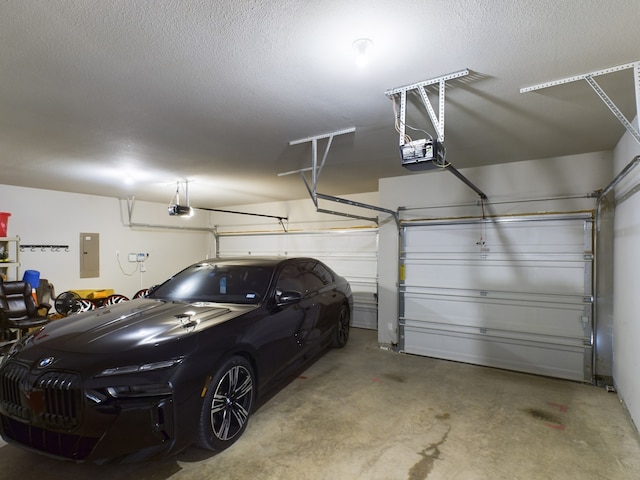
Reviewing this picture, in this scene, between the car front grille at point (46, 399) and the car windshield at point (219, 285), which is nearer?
the car front grille at point (46, 399)

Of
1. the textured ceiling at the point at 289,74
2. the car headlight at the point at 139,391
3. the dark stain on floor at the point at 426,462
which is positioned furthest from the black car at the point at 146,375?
the textured ceiling at the point at 289,74

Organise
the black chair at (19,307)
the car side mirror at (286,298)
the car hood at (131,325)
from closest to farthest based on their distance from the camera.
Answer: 1. the car hood at (131,325)
2. the car side mirror at (286,298)
3. the black chair at (19,307)

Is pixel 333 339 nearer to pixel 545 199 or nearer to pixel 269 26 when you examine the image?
pixel 545 199

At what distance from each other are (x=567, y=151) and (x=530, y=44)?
8.59 feet

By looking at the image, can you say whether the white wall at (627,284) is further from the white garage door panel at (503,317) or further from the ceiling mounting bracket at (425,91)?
the ceiling mounting bracket at (425,91)

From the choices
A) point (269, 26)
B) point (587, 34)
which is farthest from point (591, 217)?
point (269, 26)

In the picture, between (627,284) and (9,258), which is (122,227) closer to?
(9,258)

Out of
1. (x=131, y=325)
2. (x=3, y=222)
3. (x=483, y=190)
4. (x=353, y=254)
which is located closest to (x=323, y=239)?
(x=353, y=254)

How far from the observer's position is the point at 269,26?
1624mm

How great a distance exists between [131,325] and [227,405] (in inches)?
37.2

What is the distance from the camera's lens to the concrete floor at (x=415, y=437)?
2225 mm

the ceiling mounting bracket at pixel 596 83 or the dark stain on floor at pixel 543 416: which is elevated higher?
the ceiling mounting bracket at pixel 596 83

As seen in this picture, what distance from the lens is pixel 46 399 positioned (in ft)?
6.49

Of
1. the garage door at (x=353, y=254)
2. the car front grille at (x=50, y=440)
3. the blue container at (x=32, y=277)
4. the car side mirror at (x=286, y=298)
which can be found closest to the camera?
the car front grille at (x=50, y=440)
